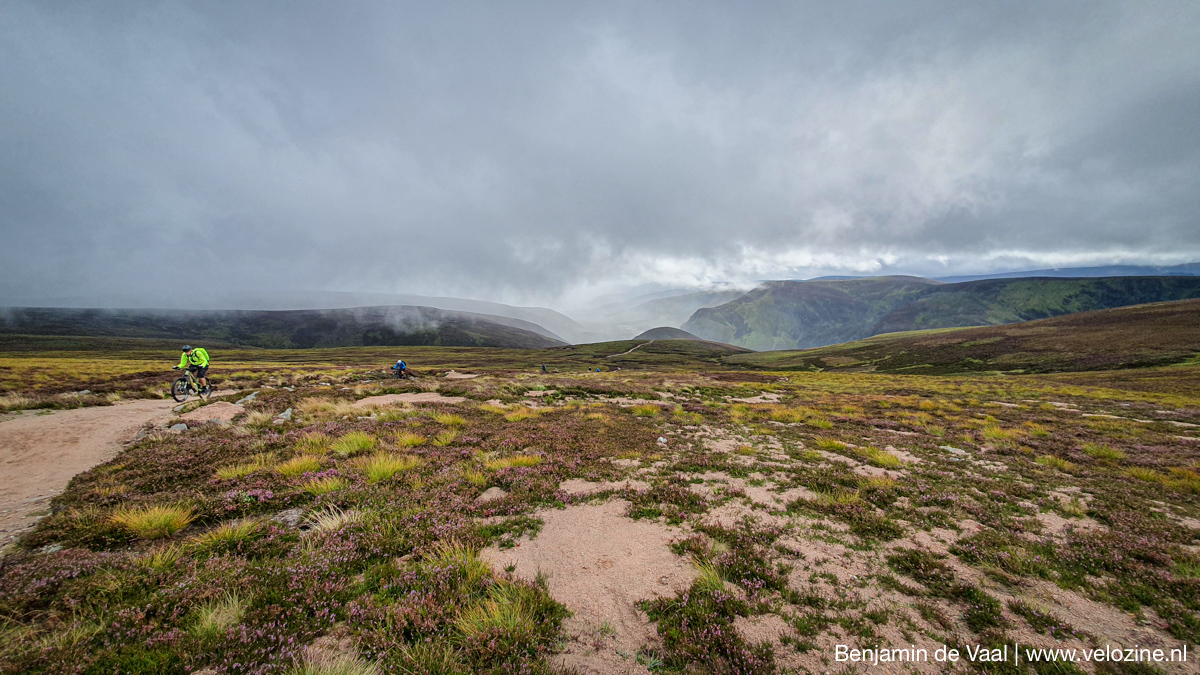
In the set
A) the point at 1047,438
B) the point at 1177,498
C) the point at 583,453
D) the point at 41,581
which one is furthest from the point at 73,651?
the point at 1047,438

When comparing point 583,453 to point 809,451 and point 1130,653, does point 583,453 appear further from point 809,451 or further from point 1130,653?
point 1130,653

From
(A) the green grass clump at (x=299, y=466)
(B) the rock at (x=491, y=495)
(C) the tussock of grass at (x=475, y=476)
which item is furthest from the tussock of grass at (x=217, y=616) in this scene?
(A) the green grass clump at (x=299, y=466)

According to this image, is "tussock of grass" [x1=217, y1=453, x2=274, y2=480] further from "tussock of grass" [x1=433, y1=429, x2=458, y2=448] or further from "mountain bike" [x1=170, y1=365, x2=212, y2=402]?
"mountain bike" [x1=170, y1=365, x2=212, y2=402]

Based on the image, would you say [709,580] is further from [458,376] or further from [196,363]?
[458,376]

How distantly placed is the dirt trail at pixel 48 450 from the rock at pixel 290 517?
331 centimetres

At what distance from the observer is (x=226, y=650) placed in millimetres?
3748

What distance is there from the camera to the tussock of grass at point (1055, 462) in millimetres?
11625

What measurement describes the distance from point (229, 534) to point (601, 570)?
6002mm

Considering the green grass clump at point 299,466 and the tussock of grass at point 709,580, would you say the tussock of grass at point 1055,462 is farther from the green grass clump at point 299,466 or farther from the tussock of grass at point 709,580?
the green grass clump at point 299,466

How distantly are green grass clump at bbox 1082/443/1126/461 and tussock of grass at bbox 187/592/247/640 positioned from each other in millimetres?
23074

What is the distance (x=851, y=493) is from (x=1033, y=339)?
15201cm

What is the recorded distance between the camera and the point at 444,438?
12.4 m

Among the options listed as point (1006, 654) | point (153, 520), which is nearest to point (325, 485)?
point (153, 520)

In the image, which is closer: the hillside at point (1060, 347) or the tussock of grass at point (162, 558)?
the tussock of grass at point (162, 558)
